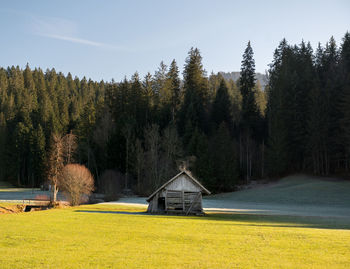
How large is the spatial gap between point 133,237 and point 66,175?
29.1m

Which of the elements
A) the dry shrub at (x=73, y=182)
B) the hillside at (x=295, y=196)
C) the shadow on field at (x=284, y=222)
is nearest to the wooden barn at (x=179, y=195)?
the shadow on field at (x=284, y=222)

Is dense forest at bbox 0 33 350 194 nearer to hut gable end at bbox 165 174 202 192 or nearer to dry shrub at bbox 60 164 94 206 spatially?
dry shrub at bbox 60 164 94 206

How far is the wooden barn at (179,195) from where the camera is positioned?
112 feet

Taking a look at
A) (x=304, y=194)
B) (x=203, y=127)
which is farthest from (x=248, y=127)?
(x=304, y=194)

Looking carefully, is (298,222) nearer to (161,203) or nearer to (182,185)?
(182,185)

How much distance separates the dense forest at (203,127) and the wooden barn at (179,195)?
72.6ft

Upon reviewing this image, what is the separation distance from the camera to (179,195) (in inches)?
1348

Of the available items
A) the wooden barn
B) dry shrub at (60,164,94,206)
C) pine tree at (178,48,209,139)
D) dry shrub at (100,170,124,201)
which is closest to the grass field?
the wooden barn

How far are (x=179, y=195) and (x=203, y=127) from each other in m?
46.5

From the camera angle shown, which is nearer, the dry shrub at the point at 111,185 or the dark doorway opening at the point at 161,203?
the dark doorway opening at the point at 161,203

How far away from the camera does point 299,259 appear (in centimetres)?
1173

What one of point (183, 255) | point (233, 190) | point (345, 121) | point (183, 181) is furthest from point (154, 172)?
point (183, 255)

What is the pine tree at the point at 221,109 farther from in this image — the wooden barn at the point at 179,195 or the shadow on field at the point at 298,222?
the shadow on field at the point at 298,222

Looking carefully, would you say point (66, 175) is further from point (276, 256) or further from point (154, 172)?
point (276, 256)
